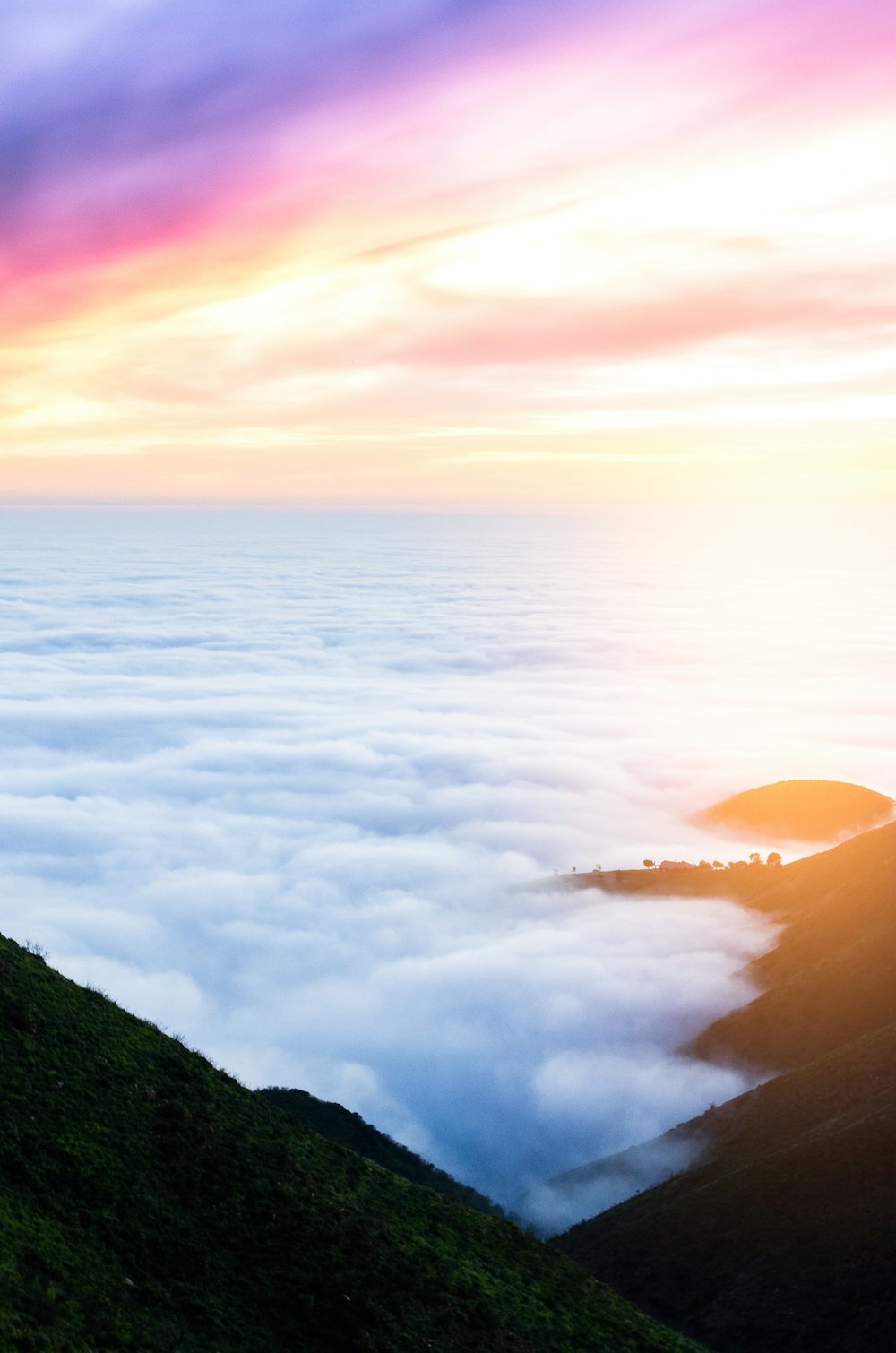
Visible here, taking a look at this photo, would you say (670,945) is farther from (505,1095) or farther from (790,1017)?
(790,1017)

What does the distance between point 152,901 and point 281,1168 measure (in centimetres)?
15508

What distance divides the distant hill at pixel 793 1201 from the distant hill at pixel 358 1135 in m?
9.67

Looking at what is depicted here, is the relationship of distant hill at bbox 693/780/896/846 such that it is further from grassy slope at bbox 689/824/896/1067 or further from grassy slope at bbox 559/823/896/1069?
grassy slope at bbox 689/824/896/1067

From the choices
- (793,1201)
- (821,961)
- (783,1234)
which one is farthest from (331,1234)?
(821,961)

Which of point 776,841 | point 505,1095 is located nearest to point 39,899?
point 505,1095

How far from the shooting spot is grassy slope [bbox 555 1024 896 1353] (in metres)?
44.1

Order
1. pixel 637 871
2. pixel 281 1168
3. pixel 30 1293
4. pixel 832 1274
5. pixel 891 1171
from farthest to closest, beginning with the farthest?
pixel 637 871 → pixel 891 1171 → pixel 832 1274 → pixel 281 1168 → pixel 30 1293

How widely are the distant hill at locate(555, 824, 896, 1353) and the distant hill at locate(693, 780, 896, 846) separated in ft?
245

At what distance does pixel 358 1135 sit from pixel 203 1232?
36251 mm

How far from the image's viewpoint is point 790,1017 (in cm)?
8394

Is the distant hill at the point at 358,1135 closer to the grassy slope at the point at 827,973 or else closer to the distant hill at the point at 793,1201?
the distant hill at the point at 793,1201

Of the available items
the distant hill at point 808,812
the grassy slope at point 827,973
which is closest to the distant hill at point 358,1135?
the grassy slope at point 827,973

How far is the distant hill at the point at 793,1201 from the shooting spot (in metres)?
44.6

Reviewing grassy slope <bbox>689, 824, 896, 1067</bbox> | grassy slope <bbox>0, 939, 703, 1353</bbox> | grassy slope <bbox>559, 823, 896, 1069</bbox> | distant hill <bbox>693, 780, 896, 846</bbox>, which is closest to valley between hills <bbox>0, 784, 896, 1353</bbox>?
grassy slope <bbox>0, 939, 703, 1353</bbox>
